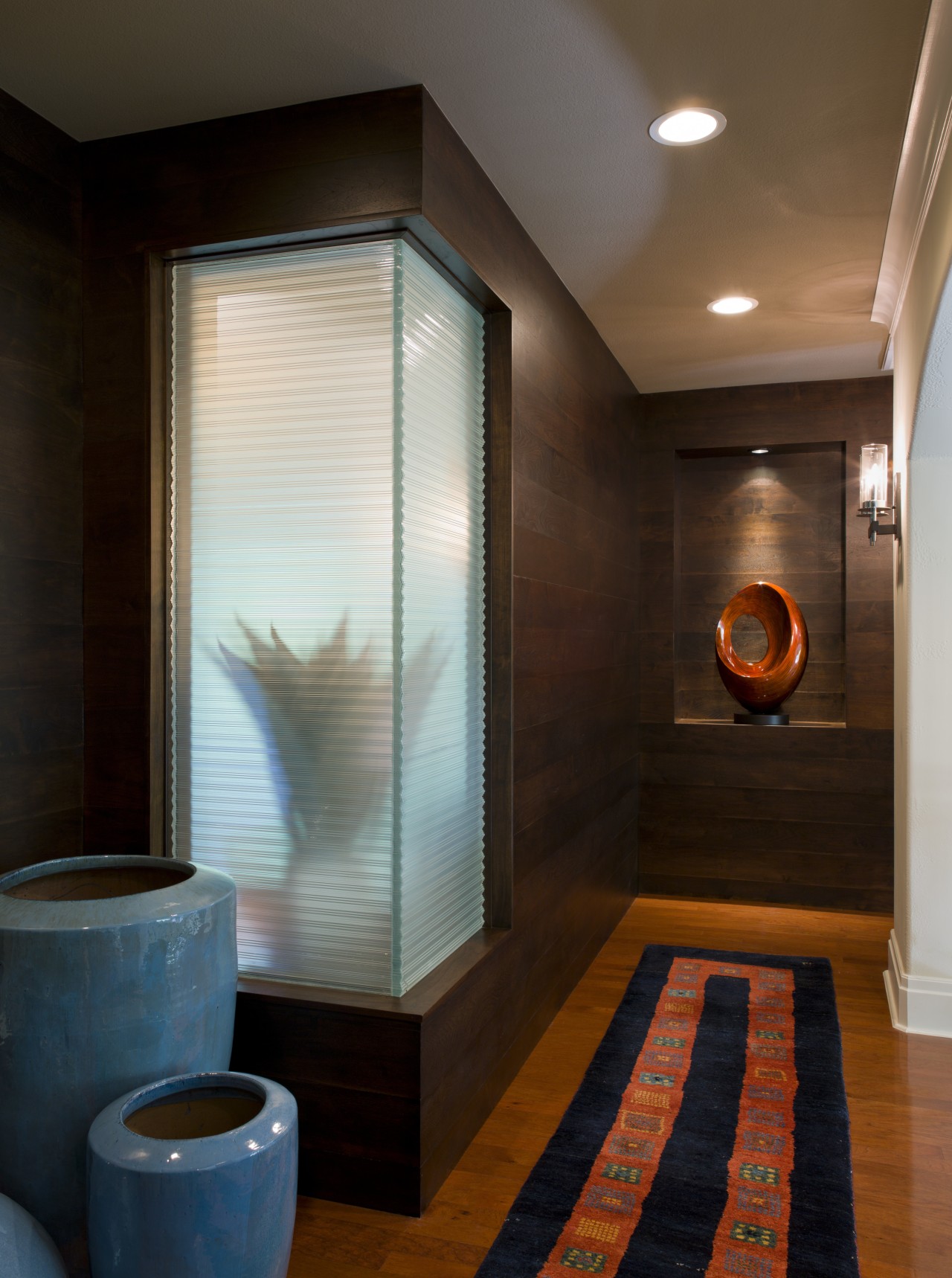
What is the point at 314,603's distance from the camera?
2459 mm

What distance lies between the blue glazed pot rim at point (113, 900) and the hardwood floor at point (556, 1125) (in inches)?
30.7

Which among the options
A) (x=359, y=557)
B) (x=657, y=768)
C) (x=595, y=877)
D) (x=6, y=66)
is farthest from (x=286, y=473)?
(x=657, y=768)

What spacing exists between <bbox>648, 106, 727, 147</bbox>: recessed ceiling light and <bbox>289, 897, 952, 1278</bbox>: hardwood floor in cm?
256

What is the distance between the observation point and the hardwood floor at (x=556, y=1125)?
2.10m

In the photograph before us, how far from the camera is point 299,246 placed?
8.08 feet

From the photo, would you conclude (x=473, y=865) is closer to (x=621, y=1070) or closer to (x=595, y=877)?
(x=621, y=1070)

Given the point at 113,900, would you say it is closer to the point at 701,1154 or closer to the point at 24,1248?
the point at 24,1248

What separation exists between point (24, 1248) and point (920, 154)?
3013 mm

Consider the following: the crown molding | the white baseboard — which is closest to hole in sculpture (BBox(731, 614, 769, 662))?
the crown molding

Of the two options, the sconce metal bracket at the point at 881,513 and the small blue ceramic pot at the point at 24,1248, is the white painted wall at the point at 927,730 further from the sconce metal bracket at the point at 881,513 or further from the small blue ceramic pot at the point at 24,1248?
the small blue ceramic pot at the point at 24,1248

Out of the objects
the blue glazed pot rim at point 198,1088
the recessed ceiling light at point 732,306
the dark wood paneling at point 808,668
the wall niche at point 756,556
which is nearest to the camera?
the blue glazed pot rim at point 198,1088

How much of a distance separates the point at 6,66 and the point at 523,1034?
2850 millimetres

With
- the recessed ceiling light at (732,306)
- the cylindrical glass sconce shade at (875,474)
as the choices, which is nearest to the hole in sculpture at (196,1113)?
the cylindrical glass sconce shade at (875,474)

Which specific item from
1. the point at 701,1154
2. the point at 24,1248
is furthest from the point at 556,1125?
the point at 24,1248
